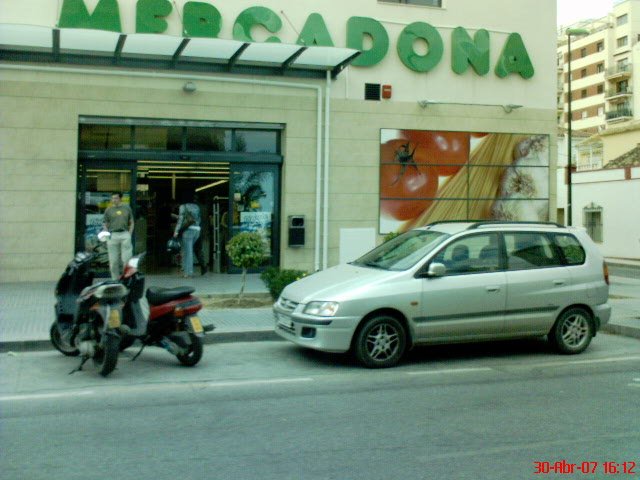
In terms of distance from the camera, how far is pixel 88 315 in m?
7.96

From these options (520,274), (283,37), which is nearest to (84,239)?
(283,37)

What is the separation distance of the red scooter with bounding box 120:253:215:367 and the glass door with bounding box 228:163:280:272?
871cm

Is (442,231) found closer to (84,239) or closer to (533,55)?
(84,239)

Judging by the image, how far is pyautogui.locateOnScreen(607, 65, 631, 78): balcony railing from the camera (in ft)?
220

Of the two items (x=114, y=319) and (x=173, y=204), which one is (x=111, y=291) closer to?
(x=114, y=319)

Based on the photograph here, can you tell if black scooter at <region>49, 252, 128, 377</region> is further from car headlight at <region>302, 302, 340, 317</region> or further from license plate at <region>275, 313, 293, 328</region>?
car headlight at <region>302, 302, 340, 317</region>

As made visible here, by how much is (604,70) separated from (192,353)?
71145 millimetres

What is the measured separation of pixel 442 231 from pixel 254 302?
175 inches

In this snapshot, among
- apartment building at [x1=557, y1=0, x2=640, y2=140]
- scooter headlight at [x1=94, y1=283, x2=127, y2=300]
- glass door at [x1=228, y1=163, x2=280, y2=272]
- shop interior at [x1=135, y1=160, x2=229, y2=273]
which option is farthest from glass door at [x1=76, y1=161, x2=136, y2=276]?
→ apartment building at [x1=557, y1=0, x2=640, y2=140]

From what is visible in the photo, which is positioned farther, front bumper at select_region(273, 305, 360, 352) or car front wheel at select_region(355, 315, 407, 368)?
car front wheel at select_region(355, 315, 407, 368)

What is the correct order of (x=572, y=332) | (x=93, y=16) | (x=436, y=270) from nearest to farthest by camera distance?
1. (x=436, y=270)
2. (x=572, y=332)
3. (x=93, y=16)

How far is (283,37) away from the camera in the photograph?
16.6 meters

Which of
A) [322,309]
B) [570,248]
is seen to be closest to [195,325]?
[322,309]

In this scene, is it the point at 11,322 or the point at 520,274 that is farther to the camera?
the point at 11,322
